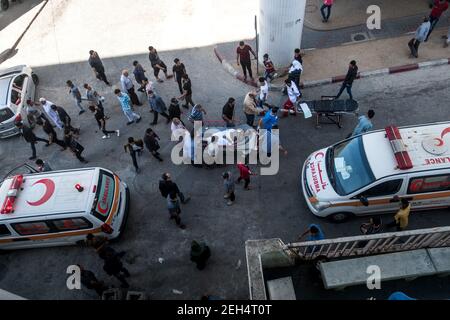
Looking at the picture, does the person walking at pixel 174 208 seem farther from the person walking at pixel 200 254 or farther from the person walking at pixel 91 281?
the person walking at pixel 91 281

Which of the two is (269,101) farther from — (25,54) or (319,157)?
(25,54)

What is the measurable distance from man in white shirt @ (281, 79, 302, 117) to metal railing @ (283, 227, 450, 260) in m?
5.71

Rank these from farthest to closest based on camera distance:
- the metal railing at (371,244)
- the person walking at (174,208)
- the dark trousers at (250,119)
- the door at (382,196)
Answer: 1. the dark trousers at (250,119)
2. the person walking at (174,208)
3. the door at (382,196)
4. the metal railing at (371,244)

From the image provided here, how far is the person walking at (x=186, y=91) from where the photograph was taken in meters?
12.8

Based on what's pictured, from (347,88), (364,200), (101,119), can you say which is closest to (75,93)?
(101,119)

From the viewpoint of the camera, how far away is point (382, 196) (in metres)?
8.98

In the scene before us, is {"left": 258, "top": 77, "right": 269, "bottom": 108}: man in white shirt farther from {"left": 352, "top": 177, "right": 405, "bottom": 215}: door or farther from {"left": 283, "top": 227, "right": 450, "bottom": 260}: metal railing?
{"left": 283, "top": 227, "right": 450, "bottom": 260}: metal railing

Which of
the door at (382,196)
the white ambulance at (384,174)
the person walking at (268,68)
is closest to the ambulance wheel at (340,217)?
the white ambulance at (384,174)

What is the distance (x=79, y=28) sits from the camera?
735 inches

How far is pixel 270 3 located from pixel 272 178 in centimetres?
613

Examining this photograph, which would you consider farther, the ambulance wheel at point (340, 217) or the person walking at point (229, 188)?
the person walking at point (229, 188)

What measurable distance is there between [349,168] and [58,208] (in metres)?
7.59

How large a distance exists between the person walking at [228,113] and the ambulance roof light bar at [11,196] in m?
6.27

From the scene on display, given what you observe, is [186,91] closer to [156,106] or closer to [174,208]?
[156,106]
